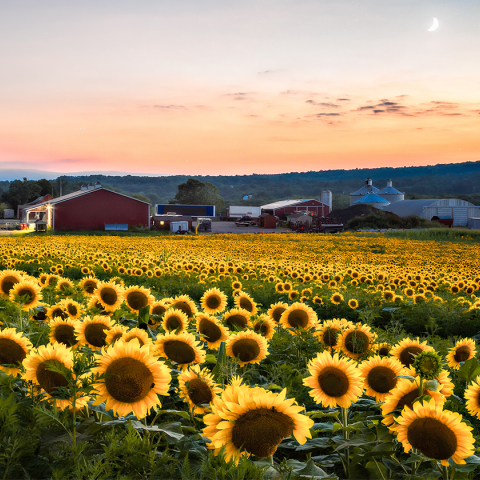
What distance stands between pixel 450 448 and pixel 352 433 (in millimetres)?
836

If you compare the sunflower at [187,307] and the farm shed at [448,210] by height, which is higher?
the farm shed at [448,210]

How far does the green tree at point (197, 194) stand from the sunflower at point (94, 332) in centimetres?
11297

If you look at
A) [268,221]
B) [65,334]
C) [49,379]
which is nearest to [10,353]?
[65,334]

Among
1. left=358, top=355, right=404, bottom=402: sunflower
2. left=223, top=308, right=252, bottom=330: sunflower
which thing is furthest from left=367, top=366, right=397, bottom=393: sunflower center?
left=223, top=308, right=252, bottom=330: sunflower

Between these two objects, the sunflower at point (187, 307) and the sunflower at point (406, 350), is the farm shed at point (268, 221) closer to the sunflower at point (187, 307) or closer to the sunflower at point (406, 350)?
the sunflower at point (187, 307)

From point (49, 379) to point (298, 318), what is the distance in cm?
282

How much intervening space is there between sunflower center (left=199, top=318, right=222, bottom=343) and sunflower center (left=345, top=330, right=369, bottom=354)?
1.13 meters

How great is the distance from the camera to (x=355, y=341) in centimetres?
382

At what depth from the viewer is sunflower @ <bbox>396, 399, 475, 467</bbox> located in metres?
1.84

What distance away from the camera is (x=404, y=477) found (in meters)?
2.17

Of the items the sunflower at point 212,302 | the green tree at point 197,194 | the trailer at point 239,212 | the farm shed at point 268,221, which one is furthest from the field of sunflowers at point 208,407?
the green tree at point 197,194

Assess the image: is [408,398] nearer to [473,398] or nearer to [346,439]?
[346,439]

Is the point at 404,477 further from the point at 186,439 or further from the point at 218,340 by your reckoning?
the point at 218,340

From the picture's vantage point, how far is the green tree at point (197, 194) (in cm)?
11625
